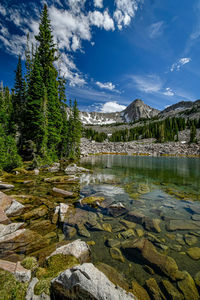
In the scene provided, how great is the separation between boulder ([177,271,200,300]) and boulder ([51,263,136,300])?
4.58 feet

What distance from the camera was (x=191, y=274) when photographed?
10.9 ft

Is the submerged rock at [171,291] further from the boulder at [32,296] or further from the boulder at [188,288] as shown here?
the boulder at [32,296]

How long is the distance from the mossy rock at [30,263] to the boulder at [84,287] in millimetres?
960

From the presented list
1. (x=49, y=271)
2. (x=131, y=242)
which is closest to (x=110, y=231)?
(x=131, y=242)

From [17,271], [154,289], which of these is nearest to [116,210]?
[154,289]

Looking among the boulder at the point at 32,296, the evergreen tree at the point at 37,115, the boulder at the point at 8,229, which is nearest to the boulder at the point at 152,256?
the boulder at the point at 32,296

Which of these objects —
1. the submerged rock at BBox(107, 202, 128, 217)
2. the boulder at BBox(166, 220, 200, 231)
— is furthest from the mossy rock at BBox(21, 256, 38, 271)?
the boulder at BBox(166, 220, 200, 231)

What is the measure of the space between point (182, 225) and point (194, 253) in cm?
158

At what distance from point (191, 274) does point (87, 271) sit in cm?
279

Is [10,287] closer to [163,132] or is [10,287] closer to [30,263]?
[30,263]

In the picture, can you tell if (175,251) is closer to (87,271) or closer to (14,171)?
(87,271)

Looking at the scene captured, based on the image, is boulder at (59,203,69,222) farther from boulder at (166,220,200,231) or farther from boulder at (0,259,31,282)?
boulder at (166,220,200,231)

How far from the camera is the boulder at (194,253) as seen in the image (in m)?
3.91

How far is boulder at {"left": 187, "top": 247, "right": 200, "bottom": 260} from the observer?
3.91 m
